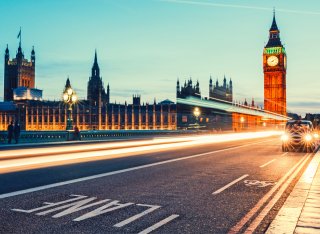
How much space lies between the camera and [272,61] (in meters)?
137

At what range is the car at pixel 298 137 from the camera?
21.5 m

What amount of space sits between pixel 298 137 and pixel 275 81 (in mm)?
116196

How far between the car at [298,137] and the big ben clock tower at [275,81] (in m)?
113

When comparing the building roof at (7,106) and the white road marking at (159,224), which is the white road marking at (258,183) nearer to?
the white road marking at (159,224)

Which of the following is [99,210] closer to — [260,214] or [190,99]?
[260,214]

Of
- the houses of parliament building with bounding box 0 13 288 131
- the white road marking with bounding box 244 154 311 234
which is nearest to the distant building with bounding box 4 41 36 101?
the houses of parliament building with bounding box 0 13 288 131

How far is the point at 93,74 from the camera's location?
12288 centimetres

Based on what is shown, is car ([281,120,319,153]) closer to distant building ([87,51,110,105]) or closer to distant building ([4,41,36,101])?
distant building ([87,51,110,105])

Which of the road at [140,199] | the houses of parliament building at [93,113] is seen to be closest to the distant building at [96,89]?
A: the houses of parliament building at [93,113]

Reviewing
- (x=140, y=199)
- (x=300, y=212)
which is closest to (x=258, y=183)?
(x=300, y=212)

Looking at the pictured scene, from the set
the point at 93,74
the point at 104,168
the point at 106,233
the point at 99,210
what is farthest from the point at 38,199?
the point at 93,74

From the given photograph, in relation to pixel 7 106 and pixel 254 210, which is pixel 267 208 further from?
pixel 7 106

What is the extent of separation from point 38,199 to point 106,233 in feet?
9.27

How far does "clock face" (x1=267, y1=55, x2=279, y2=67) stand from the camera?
135 m
